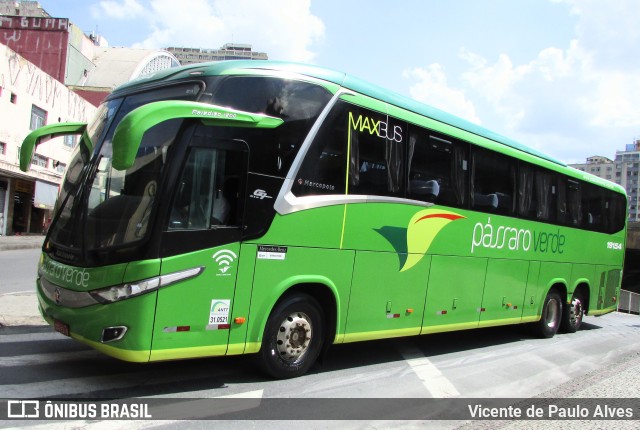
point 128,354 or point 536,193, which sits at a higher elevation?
point 536,193

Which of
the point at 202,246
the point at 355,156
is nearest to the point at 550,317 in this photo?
the point at 355,156

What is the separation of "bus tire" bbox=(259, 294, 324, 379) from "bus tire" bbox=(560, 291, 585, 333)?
7.97 m

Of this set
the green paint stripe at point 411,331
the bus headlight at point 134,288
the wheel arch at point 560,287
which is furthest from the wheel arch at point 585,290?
the bus headlight at point 134,288

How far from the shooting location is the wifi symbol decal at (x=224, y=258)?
4.92 metres

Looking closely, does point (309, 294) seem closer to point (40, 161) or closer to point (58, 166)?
point (40, 161)

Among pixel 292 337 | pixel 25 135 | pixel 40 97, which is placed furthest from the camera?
pixel 40 97

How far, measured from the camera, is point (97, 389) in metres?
4.89

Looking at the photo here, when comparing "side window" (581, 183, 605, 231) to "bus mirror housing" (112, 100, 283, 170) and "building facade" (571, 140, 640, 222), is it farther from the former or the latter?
"building facade" (571, 140, 640, 222)

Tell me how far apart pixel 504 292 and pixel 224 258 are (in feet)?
20.0

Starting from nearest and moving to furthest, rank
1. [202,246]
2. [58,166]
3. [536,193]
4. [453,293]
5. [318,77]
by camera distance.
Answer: [202,246]
[318,77]
[453,293]
[536,193]
[58,166]

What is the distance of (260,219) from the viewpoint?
5230mm

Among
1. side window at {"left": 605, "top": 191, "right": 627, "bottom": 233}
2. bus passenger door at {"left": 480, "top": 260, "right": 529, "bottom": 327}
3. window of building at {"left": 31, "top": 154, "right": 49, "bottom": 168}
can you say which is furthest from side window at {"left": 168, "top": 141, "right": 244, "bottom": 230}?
window of building at {"left": 31, "top": 154, "right": 49, "bottom": 168}

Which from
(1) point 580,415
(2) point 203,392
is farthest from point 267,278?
(1) point 580,415

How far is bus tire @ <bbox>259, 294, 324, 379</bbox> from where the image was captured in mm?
5445
